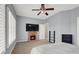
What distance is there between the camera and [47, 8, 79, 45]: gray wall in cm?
293

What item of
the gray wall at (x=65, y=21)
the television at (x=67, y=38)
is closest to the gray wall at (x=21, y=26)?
the gray wall at (x=65, y=21)

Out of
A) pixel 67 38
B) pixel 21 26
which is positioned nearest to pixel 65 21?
pixel 67 38

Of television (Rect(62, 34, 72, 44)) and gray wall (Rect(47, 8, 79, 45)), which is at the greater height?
gray wall (Rect(47, 8, 79, 45))

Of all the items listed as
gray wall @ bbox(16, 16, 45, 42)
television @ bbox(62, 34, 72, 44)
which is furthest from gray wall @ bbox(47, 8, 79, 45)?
gray wall @ bbox(16, 16, 45, 42)

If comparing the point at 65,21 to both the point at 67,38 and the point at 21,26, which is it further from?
the point at 21,26

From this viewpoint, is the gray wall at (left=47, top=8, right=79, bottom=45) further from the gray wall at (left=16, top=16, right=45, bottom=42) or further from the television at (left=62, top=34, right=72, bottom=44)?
the gray wall at (left=16, top=16, right=45, bottom=42)

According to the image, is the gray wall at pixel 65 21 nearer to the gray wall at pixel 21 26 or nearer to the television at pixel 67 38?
the television at pixel 67 38

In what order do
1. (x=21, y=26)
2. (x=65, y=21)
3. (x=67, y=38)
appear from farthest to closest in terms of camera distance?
(x=21, y=26) → (x=67, y=38) → (x=65, y=21)

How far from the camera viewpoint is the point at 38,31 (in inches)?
97.9

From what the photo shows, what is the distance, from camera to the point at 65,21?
3.10 metres

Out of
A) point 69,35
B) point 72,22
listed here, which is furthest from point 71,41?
point 72,22

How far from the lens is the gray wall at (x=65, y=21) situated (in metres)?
2.93
